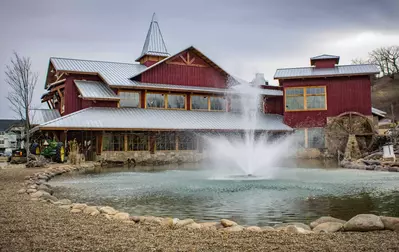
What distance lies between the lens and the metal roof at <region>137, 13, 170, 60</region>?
33.0 meters

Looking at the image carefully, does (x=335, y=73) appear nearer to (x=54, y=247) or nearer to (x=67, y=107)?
(x=67, y=107)

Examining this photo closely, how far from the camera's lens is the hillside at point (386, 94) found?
60.4 metres

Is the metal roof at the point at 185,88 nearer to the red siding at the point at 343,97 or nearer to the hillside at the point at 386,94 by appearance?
the red siding at the point at 343,97

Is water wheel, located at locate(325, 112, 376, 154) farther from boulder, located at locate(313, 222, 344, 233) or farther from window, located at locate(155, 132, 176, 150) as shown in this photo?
boulder, located at locate(313, 222, 344, 233)

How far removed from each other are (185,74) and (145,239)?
2515cm

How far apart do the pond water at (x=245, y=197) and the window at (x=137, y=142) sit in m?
11.8

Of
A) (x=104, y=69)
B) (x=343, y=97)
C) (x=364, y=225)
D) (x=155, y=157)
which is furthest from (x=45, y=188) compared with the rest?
(x=343, y=97)

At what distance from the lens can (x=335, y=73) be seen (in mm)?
29516

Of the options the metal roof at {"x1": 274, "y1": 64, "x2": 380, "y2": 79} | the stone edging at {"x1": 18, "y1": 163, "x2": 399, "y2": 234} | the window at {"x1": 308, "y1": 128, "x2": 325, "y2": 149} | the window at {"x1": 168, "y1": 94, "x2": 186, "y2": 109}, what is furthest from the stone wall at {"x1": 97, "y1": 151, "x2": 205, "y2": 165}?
the stone edging at {"x1": 18, "y1": 163, "x2": 399, "y2": 234}

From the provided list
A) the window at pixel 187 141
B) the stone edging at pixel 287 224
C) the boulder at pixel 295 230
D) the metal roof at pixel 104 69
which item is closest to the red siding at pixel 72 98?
the metal roof at pixel 104 69

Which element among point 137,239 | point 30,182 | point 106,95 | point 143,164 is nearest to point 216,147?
point 143,164

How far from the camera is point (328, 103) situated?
98.0ft

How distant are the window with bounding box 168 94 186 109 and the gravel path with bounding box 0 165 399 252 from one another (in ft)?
73.8

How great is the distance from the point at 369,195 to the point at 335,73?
20949 millimetres
